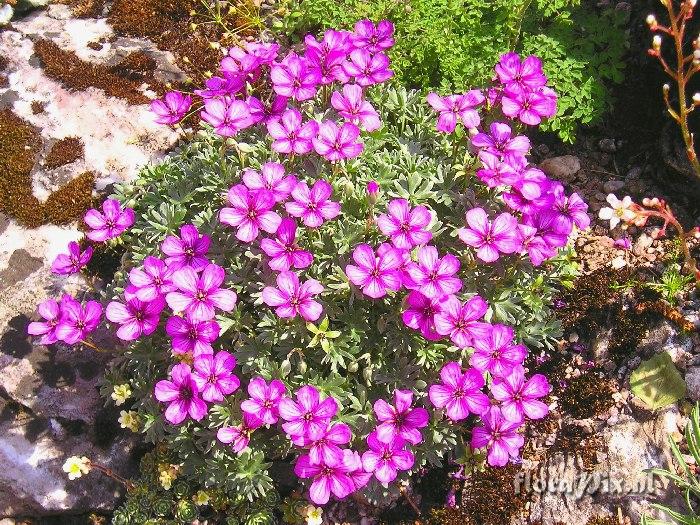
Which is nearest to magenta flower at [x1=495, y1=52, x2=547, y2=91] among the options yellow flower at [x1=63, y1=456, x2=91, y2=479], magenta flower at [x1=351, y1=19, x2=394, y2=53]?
magenta flower at [x1=351, y1=19, x2=394, y2=53]

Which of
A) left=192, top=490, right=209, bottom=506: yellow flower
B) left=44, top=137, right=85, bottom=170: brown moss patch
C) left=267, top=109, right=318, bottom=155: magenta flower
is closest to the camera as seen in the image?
left=267, top=109, right=318, bottom=155: magenta flower

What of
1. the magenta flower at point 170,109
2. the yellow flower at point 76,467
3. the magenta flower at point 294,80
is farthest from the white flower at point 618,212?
the yellow flower at point 76,467

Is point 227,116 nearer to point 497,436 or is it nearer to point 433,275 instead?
point 433,275

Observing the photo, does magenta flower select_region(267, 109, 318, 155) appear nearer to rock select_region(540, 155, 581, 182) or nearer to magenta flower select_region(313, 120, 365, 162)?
magenta flower select_region(313, 120, 365, 162)

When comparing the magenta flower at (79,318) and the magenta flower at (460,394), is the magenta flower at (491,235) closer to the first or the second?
the magenta flower at (460,394)

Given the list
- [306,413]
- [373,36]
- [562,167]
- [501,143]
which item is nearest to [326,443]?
[306,413]

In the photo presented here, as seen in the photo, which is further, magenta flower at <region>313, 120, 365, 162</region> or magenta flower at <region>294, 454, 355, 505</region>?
magenta flower at <region>313, 120, 365, 162</region>

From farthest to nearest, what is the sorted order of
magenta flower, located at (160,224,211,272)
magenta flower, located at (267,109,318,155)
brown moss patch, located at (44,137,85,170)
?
brown moss patch, located at (44,137,85,170) < magenta flower, located at (267,109,318,155) < magenta flower, located at (160,224,211,272)
